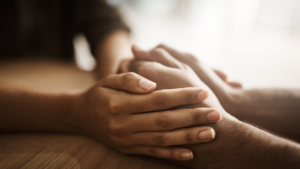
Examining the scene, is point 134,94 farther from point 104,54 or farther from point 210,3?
point 210,3

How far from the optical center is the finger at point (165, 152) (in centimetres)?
32

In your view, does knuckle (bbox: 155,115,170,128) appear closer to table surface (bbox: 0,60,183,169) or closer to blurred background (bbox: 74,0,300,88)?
table surface (bbox: 0,60,183,169)

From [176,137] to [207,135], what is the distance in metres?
0.05

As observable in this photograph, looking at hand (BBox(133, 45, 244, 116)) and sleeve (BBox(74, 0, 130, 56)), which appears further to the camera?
sleeve (BBox(74, 0, 130, 56))

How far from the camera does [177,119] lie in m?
0.32

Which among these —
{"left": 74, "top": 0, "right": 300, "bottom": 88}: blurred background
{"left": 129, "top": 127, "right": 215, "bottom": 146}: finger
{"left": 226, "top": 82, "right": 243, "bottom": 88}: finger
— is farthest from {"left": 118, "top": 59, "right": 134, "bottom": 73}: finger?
{"left": 74, "top": 0, "right": 300, "bottom": 88}: blurred background

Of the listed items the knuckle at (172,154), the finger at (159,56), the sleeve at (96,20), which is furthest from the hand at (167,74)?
the sleeve at (96,20)

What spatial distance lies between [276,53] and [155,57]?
2.04 meters

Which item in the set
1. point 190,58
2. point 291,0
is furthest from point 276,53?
point 190,58

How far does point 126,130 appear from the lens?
35 centimetres

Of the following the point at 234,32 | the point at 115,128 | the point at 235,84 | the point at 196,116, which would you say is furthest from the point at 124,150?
the point at 234,32

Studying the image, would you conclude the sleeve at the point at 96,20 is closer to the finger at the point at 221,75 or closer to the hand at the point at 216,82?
the hand at the point at 216,82

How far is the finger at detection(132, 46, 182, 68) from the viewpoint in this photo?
47cm

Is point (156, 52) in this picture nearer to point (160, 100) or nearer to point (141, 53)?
point (141, 53)
